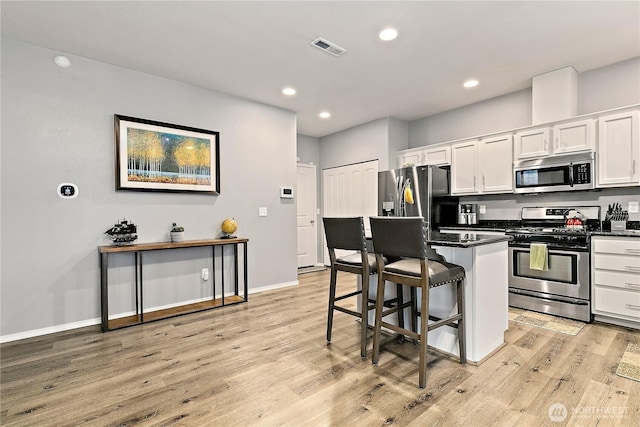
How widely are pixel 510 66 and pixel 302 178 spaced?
158 inches

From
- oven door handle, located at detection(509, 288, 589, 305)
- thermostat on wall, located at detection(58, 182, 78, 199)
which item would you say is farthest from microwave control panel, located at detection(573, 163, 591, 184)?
thermostat on wall, located at detection(58, 182, 78, 199)

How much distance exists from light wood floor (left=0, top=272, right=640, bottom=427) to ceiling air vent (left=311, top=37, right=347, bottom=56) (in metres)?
2.72

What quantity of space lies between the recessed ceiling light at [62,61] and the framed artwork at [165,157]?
1.98ft

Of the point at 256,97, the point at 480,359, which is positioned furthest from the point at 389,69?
the point at 480,359

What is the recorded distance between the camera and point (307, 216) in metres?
6.63

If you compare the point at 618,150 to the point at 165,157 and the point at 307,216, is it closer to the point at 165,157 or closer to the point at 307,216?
the point at 307,216

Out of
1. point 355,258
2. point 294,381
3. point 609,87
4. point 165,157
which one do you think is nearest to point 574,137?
point 609,87

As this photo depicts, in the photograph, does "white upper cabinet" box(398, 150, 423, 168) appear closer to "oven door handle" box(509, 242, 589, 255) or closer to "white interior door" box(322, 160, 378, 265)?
"white interior door" box(322, 160, 378, 265)

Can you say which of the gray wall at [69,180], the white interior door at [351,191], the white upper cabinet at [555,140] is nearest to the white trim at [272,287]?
the gray wall at [69,180]

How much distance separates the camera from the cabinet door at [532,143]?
3.77 m

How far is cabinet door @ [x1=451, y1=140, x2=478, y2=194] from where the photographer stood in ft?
14.7

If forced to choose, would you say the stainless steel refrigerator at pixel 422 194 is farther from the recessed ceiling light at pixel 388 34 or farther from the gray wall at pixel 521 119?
the recessed ceiling light at pixel 388 34

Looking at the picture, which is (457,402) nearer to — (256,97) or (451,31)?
(451,31)

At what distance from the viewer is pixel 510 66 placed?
3570 millimetres
